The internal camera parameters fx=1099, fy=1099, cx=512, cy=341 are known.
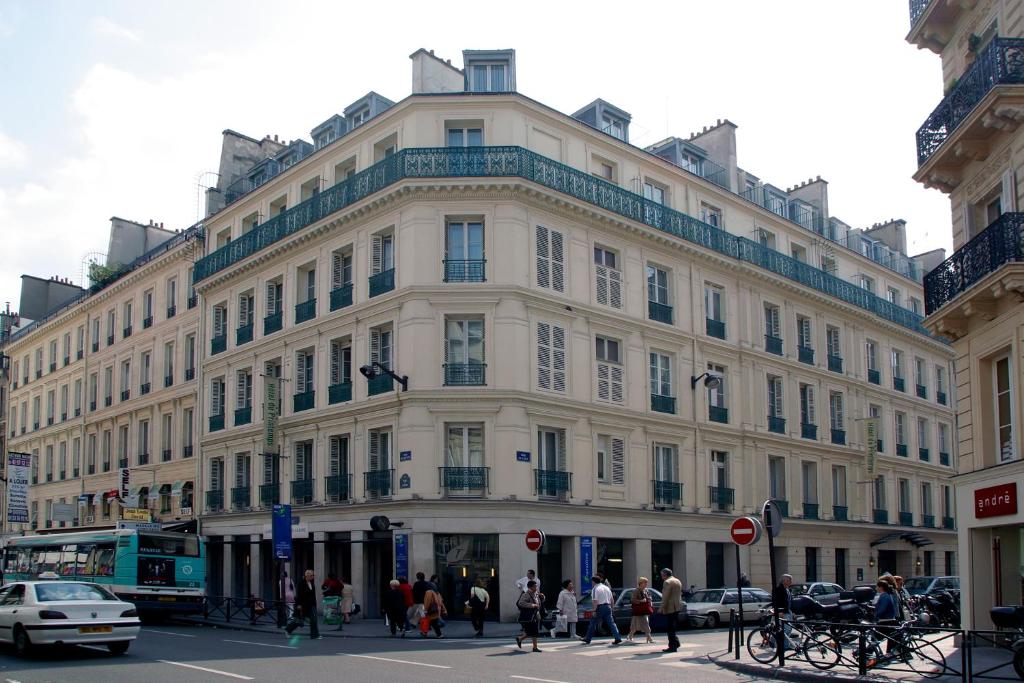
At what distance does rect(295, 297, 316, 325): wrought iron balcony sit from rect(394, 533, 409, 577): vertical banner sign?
8.88m

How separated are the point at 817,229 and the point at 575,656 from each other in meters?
29.4

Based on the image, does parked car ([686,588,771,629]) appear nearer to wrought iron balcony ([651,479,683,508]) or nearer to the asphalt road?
wrought iron balcony ([651,479,683,508])

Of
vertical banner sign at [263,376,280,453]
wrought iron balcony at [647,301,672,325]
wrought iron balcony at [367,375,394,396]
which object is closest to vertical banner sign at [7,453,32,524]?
vertical banner sign at [263,376,280,453]

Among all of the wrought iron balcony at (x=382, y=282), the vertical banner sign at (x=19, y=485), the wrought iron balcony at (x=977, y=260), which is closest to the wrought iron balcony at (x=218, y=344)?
the vertical banner sign at (x=19, y=485)

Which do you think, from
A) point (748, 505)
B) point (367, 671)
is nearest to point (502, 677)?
point (367, 671)

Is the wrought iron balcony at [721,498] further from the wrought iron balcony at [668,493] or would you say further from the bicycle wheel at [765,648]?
the bicycle wheel at [765,648]

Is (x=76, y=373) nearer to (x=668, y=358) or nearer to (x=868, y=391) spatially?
(x=668, y=358)

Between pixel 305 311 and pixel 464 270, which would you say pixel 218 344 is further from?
pixel 464 270

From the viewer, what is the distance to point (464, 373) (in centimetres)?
3038

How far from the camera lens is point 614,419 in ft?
107

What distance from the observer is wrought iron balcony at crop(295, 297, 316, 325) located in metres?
35.3

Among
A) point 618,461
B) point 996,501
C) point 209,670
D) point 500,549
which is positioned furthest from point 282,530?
point 996,501

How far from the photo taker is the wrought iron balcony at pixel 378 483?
3072 centimetres

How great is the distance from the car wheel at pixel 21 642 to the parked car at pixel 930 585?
2578cm
